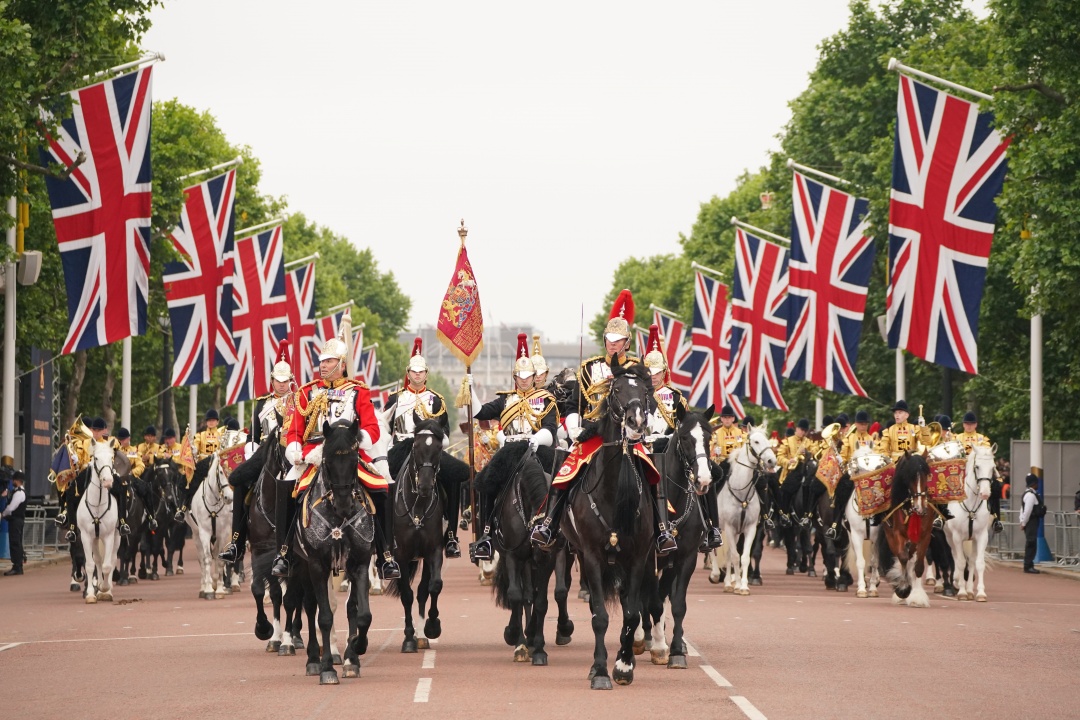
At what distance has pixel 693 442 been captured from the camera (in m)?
16.8

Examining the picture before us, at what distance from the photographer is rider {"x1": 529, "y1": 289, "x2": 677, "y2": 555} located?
1578 centimetres

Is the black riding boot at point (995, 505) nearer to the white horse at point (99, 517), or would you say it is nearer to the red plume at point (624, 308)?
the red plume at point (624, 308)

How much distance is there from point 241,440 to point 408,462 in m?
8.41

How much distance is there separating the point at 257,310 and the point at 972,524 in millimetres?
23442

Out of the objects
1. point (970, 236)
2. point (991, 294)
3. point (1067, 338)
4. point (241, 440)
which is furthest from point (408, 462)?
point (991, 294)

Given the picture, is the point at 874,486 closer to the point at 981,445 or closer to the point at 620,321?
the point at 981,445

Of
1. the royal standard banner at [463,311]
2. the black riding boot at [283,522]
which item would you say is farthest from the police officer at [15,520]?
the black riding boot at [283,522]

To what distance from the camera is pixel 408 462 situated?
60.5 ft

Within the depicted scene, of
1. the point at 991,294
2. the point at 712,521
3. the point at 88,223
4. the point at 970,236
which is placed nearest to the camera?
the point at 712,521

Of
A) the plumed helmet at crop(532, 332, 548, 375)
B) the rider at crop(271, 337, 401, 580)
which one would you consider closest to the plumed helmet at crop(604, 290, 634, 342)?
the rider at crop(271, 337, 401, 580)

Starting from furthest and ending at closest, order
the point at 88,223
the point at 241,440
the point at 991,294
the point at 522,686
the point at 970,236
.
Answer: the point at 991,294
the point at 88,223
the point at 970,236
the point at 241,440
the point at 522,686

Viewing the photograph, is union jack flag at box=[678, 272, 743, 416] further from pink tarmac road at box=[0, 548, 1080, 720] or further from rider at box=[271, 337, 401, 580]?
rider at box=[271, 337, 401, 580]

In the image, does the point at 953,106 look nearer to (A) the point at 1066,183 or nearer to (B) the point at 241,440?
(A) the point at 1066,183

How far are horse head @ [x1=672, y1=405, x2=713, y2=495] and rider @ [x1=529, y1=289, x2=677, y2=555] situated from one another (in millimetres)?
963
